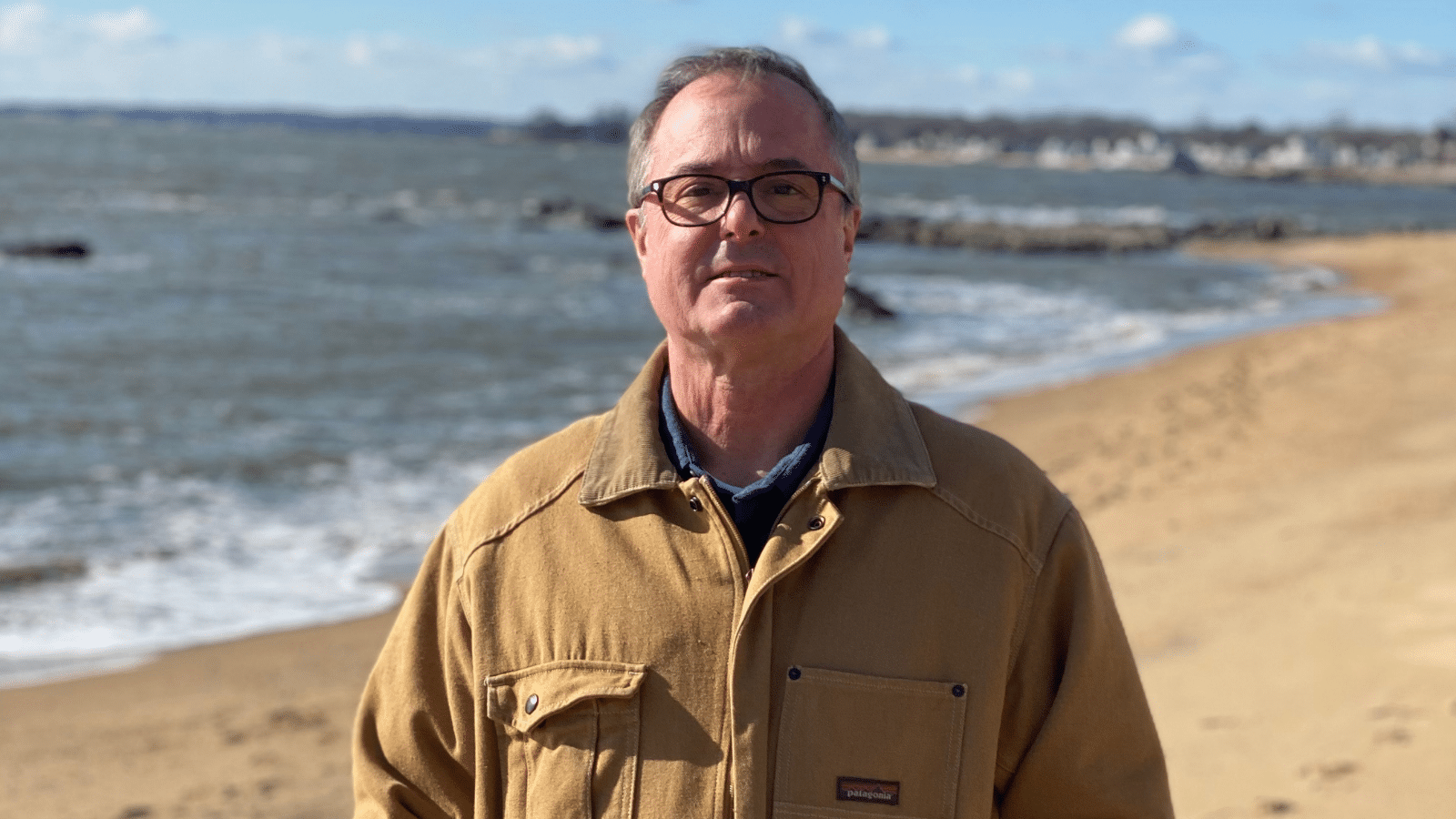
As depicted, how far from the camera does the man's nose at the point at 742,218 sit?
6.73 feet

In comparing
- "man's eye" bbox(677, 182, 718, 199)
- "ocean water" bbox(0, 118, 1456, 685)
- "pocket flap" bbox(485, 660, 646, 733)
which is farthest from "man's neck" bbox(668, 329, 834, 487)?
"ocean water" bbox(0, 118, 1456, 685)

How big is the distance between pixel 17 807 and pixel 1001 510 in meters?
→ 5.93

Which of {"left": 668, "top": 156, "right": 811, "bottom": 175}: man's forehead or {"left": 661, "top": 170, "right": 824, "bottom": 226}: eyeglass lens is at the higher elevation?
{"left": 668, "top": 156, "right": 811, "bottom": 175}: man's forehead

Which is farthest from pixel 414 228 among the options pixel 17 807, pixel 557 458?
pixel 557 458

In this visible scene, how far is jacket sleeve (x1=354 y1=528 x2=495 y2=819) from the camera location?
84.7 inches

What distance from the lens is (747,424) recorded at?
216 centimetres

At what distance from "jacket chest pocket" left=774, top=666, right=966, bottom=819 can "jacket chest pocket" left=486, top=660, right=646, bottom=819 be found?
0.24m

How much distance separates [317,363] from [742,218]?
733 inches

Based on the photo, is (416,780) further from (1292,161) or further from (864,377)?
(1292,161)

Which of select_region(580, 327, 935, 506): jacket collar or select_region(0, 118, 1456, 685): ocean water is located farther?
select_region(0, 118, 1456, 685): ocean water

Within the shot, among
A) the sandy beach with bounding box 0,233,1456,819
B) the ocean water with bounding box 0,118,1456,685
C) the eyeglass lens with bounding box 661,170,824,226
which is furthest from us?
the ocean water with bounding box 0,118,1456,685

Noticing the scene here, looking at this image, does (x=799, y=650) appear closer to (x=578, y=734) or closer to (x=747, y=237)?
(x=578, y=734)

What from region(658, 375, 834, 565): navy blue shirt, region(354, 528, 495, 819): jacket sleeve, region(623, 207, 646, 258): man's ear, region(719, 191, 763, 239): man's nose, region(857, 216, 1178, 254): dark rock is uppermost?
region(719, 191, 763, 239): man's nose

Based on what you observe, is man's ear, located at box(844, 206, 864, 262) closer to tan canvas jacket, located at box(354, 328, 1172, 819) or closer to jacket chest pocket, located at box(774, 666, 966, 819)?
tan canvas jacket, located at box(354, 328, 1172, 819)
